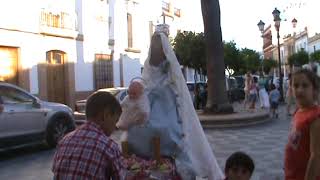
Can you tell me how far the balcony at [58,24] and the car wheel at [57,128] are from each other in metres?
10.4

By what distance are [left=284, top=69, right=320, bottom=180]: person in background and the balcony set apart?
20.2m

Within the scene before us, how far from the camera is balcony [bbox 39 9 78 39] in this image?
75.5 ft

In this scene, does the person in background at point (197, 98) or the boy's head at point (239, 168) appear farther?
the person in background at point (197, 98)

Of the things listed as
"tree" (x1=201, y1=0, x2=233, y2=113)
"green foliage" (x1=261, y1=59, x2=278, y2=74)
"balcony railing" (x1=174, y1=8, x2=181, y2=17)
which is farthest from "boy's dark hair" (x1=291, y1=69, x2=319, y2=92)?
"green foliage" (x1=261, y1=59, x2=278, y2=74)

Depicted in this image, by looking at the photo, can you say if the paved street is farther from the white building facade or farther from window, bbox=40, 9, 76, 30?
window, bbox=40, 9, 76, 30

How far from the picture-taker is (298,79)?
3539 mm

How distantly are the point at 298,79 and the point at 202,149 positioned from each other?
Result: 2.56m

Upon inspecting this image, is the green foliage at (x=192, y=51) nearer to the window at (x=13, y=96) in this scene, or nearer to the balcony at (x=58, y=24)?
the balcony at (x=58, y=24)

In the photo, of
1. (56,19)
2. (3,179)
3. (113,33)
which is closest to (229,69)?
(113,33)

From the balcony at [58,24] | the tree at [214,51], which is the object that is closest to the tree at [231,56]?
the balcony at [58,24]

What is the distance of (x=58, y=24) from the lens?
24062 millimetres

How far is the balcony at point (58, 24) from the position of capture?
23016 mm

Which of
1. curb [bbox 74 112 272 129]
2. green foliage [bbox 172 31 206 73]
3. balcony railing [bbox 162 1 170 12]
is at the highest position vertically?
balcony railing [bbox 162 1 170 12]

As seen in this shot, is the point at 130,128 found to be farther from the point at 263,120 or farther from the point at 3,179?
the point at 263,120
